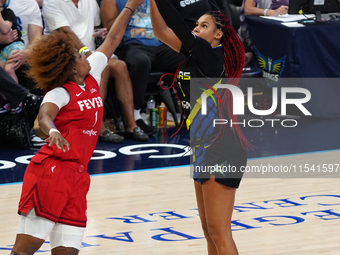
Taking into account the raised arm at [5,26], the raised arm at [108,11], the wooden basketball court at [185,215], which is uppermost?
the raised arm at [108,11]

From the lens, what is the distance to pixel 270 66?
7691mm

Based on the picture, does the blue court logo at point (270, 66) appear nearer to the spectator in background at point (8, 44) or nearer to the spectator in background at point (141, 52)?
the spectator in background at point (141, 52)

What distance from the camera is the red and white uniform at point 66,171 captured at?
280 cm

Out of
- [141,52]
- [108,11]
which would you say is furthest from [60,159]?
[108,11]

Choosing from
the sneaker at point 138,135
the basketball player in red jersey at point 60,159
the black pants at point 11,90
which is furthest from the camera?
the sneaker at point 138,135

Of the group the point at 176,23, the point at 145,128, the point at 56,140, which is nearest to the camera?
the point at 56,140

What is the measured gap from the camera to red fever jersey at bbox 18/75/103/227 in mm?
2801

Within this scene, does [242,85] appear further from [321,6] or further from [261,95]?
[321,6]

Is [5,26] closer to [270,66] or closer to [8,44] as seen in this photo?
[8,44]

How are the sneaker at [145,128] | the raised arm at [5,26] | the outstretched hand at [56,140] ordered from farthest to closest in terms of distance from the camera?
the sneaker at [145,128], the raised arm at [5,26], the outstretched hand at [56,140]

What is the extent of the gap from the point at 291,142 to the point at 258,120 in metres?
1.18

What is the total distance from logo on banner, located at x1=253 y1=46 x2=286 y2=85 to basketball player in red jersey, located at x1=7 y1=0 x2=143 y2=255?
492 centimetres

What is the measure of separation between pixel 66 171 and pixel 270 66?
5.28 m

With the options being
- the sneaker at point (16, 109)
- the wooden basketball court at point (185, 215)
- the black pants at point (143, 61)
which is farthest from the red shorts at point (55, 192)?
the black pants at point (143, 61)
